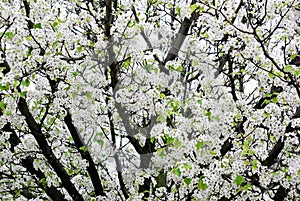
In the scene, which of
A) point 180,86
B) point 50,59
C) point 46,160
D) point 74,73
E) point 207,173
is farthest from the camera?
point 46,160

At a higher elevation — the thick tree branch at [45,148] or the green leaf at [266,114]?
the thick tree branch at [45,148]

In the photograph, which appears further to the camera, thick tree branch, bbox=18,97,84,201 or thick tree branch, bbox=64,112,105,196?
thick tree branch, bbox=64,112,105,196

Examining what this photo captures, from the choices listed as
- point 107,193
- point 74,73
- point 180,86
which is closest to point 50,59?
point 74,73

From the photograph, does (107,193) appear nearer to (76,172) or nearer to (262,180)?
(76,172)

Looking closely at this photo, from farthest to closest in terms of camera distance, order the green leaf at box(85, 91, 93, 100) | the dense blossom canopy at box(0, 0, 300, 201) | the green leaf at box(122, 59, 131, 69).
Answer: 1. the green leaf at box(122, 59, 131, 69)
2. the green leaf at box(85, 91, 93, 100)
3. the dense blossom canopy at box(0, 0, 300, 201)

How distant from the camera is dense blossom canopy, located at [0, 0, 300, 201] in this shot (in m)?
4.11

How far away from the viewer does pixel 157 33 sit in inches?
227

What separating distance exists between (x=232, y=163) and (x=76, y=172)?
2.67 m

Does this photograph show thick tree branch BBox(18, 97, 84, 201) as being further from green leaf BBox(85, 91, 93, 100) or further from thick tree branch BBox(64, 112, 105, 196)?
green leaf BBox(85, 91, 93, 100)

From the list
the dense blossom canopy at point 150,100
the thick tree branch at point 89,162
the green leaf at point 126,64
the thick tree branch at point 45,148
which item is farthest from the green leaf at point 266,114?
the thick tree branch at point 45,148

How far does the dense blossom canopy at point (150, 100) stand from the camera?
4.11 meters

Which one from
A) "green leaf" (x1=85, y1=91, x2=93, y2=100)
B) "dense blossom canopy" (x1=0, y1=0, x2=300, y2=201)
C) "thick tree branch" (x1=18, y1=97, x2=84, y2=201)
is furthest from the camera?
"thick tree branch" (x1=18, y1=97, x2=84, y2=201)

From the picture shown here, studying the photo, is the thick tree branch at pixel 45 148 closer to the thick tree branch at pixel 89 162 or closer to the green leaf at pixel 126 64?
the thick tree branch at pixel 89 162

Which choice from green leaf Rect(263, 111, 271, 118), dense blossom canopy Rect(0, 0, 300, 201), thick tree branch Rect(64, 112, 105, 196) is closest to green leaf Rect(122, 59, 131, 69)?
dense blossom canopy Rect(0, 0, 300, 201)
